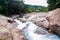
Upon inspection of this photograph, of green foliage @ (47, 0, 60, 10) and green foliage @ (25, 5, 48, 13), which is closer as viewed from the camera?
green foliage @ (47, 0, 60, 10)

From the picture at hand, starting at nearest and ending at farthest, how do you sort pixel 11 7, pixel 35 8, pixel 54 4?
pixel 54 4
pixel 11 7
pixel 35 8

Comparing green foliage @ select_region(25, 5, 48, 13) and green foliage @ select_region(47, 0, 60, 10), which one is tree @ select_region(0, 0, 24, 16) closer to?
green foliage @ select_region(25, 5, 48, 13)

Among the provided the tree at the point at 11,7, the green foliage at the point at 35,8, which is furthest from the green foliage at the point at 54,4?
the green foliage at the point at 35,8

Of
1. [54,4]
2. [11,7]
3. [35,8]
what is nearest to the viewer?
[54,4]

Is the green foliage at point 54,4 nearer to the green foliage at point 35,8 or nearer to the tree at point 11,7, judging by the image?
the tree at point 11,7

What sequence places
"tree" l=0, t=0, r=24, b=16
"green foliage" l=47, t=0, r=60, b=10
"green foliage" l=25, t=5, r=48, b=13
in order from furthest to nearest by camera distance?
"green foliage" l=25, t=5, r=48, b=13 < "tree" l=0, t=0, r=24, b=16 < "green foliage" l=47, t=0, r=60, b=10

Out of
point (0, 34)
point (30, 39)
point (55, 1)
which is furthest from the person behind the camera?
point (55, 1)

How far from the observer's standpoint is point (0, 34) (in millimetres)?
4934

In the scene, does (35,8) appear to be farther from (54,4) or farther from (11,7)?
(54,4)

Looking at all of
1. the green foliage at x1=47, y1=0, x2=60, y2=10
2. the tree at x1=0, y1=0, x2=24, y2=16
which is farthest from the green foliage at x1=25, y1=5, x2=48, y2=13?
the green foliage at x1=47, y1=0, x2=60, y2=10

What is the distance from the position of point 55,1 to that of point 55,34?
14.0 feet

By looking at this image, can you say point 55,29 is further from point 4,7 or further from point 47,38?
point 4,7

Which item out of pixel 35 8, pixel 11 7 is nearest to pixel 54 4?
pixel 11 7

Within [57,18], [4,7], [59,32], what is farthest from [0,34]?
[4,7]
